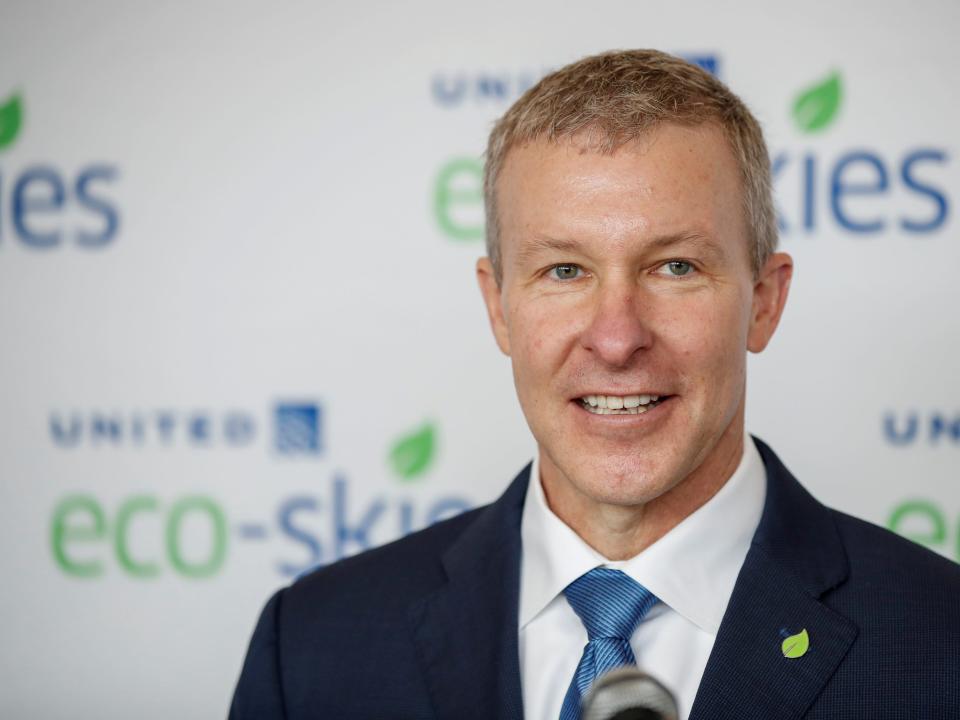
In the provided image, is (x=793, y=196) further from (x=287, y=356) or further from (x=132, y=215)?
(x=132, y=215)

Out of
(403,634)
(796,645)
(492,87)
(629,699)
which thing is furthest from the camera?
(492,87)

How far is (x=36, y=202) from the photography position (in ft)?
9.15

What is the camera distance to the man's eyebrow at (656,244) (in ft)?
5.03

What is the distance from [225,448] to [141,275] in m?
0.47

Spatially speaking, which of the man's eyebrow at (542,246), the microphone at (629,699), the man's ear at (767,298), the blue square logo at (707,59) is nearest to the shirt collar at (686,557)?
the man's ear at (767,298)

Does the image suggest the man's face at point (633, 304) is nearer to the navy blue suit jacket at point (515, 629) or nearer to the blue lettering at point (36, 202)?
the navy blue suit jacket at point (515, 629)

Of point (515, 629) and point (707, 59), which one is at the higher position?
point (707, 59)

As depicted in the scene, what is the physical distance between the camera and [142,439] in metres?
2.74

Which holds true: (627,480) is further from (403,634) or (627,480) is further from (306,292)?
(306,292)

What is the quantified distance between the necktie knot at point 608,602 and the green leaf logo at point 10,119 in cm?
196

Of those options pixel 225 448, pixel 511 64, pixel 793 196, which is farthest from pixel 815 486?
pixel 225 448

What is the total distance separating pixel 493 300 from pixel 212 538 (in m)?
1.22

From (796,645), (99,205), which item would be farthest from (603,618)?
(99,205)

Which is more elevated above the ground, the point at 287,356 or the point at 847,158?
the point at 847,158
